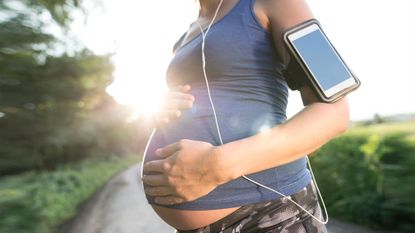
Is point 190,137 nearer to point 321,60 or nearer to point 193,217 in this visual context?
point 193,217

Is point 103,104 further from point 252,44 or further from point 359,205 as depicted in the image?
point 252,44

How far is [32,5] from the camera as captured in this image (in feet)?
11.8

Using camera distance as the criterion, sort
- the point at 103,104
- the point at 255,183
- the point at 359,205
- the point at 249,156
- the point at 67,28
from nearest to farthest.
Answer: the point at 249,156 → the point at 255,183 → the point at 67,28 → the point at 359,205 → the point at 103,104

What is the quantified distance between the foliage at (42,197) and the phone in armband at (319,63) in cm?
418

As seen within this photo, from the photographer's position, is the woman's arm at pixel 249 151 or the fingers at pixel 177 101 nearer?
the woman's arm at pixel 249 151

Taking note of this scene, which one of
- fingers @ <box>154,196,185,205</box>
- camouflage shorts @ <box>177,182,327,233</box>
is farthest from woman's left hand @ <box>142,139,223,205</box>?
camouflage shorts @ <box>177,182,327,233</box>

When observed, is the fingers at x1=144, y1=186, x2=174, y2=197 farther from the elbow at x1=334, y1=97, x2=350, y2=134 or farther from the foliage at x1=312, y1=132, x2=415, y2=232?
the foliage at x1=312, y1=132, x2=415, y2=232

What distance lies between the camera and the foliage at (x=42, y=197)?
15.9 ft

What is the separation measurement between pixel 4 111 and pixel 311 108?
14.6 feet

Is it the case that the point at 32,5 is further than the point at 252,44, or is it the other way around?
the point at 32,5

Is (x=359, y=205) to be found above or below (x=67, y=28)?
below

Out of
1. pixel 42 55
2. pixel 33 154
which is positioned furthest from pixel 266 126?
pixel 42 55

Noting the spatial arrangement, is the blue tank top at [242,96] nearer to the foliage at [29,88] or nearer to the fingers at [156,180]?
the fingers at [156,180]

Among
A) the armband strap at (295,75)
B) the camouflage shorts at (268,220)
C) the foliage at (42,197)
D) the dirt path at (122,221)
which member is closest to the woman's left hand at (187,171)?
the camouflage shorts at (268,220)
